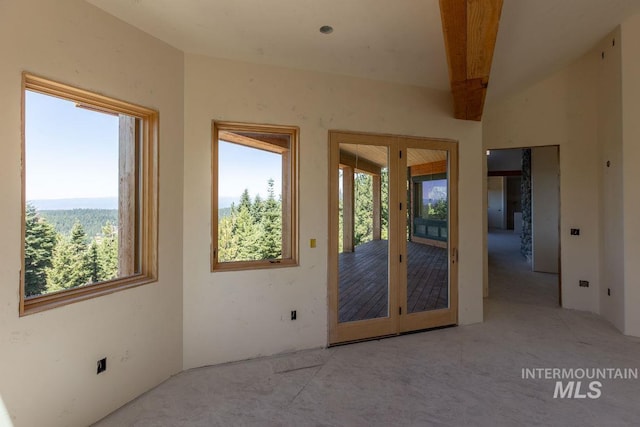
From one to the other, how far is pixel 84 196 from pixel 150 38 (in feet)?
4.60

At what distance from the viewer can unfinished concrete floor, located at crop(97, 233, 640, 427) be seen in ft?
7.14

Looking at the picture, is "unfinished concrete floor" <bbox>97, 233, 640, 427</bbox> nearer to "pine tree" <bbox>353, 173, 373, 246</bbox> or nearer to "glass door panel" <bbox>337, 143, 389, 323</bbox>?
"glass door panel" <bbox>337, 143, 389, 323</bbox>

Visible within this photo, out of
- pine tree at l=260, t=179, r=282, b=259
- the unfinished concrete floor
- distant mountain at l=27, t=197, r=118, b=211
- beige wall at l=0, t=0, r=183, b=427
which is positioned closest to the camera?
beige wall at l=0, t=0, r=183, b=427

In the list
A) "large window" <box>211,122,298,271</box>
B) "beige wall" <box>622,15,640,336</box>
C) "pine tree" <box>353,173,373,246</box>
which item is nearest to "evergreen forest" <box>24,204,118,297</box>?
"large window" <box>211,122,298,271</box>

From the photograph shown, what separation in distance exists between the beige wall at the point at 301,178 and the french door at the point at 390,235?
16 cm

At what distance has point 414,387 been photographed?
2547 millimetres

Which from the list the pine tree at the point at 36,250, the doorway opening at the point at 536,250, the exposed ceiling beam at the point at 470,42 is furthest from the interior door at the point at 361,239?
the doorway opening at the point at 536,250

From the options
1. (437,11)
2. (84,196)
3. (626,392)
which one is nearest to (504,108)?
(437,11)

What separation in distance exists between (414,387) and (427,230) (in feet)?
6.22

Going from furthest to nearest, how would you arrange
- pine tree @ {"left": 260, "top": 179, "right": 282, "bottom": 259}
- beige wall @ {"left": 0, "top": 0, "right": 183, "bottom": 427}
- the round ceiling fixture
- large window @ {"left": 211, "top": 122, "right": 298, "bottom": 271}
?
pine tree @ {"left": 260, "top": 179, "right": 282, "bottom": 259} < large window @ {"left": 211, "top": 122, "right": 298, "bottom": 271} < the round ceiling fixture < beige wall @ {"left": 0, "top": 0, "right": 183, "bottom": 427}

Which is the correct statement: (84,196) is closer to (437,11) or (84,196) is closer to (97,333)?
(97,333)

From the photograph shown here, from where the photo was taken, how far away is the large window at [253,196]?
10.1 feet

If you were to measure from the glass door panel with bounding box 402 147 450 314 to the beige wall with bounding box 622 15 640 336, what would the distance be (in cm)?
196

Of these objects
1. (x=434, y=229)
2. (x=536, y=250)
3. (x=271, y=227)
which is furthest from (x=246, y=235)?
(x=536, y=250)
